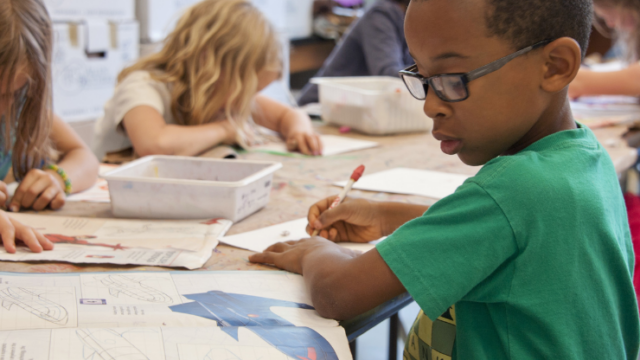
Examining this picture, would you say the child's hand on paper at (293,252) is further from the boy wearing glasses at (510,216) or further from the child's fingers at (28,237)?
the child's fingers at (28,237)

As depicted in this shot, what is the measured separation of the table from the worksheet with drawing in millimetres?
43

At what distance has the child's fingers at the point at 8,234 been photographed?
2.56 ft

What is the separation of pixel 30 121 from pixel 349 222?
0.67 meters

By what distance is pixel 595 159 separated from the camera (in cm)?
63

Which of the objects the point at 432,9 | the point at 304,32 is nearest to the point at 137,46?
the point at 304,32

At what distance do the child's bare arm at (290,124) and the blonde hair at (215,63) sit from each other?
0.51 feet

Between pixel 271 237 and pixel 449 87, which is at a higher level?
pixel 449 87

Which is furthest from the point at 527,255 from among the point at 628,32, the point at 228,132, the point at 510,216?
the point at 628,32

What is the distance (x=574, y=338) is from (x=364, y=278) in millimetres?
219

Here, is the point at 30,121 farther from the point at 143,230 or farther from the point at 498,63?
the point at 498,63

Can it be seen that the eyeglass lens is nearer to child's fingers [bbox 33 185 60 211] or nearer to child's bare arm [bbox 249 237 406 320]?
child's bare arm [bbox 249 237 406 320]

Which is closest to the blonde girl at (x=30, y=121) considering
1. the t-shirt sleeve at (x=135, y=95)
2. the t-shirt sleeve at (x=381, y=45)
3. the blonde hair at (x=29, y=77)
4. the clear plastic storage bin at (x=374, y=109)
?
Result: the blonde hair at (x=29, y=77)

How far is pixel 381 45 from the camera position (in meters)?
2.34

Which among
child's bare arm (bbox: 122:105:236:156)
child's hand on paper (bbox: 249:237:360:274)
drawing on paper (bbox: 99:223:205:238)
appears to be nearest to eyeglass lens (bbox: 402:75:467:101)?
child's hand on paper (bbox: 249:237:360:274)
